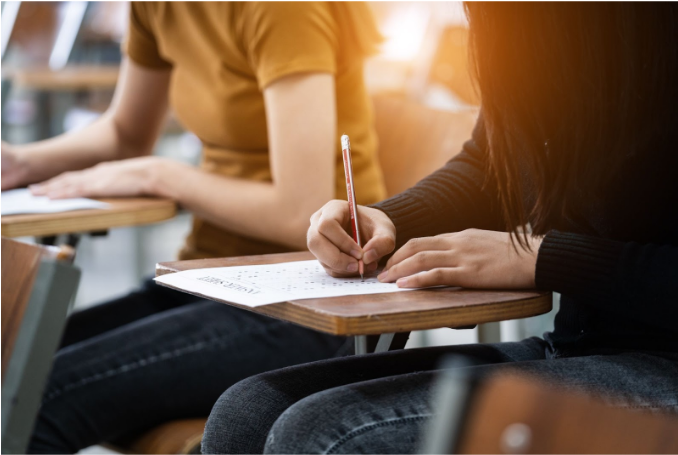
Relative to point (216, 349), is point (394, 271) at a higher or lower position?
higher

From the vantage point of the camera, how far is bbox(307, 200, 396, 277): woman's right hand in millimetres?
894

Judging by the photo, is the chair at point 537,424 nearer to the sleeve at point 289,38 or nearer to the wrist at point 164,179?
the sleeve at point 289,38

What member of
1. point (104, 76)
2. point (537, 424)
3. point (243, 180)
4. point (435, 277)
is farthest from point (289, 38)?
point (104, 76)

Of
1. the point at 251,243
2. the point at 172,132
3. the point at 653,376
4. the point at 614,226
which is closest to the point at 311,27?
the point at 251,243

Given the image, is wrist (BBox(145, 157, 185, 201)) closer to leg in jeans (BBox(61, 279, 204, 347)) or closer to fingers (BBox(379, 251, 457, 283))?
leg in jeans (BBox(61, 279, 204, 347))

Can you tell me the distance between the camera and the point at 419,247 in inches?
34.9

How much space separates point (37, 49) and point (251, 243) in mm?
4553

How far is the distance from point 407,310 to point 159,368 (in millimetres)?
611

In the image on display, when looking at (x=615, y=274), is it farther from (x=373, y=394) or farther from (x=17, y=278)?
(x=17, y=278)

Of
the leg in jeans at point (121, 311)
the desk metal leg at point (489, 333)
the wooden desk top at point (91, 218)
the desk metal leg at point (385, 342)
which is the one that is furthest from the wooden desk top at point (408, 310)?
the leg in jeans at point (121, 311)

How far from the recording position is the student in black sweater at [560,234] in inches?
32.0

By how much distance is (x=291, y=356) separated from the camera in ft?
4.20

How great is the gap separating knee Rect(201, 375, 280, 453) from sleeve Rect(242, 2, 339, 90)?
56 centimetres

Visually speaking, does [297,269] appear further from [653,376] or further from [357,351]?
[653,376]
